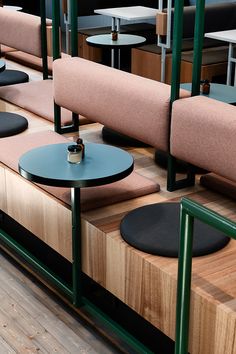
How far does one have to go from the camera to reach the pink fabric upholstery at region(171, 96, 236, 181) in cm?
238

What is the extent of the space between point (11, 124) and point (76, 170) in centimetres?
123

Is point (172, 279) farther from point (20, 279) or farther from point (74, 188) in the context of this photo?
point (20, 279)

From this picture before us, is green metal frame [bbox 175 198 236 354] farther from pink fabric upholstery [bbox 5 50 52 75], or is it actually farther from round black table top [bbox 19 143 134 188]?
pink fabric upholstery [bbox 5 50 52 75]

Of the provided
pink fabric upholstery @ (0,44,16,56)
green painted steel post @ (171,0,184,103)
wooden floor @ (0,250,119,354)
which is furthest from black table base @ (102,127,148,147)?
pink fabric upholstery @ (0,44,16,56)

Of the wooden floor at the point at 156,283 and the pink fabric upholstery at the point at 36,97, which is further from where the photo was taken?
the pink fabric upholstery at the point at 36,97

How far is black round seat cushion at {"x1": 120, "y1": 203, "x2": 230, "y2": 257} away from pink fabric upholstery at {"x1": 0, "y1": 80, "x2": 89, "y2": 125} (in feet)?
4.16

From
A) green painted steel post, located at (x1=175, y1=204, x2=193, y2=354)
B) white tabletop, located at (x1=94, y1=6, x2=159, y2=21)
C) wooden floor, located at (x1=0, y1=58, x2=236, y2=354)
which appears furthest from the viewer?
white tabletop, located at (x1=94, y1=6, x2=159, y2=21)

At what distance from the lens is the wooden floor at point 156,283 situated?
192cm

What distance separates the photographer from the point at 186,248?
1.77 metres

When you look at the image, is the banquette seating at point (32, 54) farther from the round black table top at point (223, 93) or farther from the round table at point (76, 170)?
the round table at point (76, 170)

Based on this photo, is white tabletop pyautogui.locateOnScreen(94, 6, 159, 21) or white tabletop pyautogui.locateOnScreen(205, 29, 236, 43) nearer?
white tabletop pyautogui.locateOnScreen(205, 29, 236, 43)

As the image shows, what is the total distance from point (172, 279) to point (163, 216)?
37 cm

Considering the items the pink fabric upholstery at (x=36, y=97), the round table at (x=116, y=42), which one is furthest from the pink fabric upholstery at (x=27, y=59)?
the round table at (x=116, y=42)

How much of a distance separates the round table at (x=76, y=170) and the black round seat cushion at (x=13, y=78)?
1.90 m
